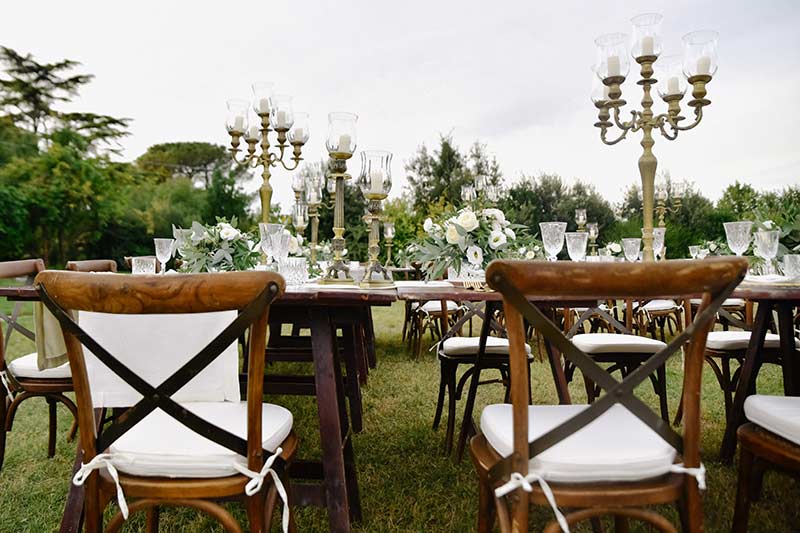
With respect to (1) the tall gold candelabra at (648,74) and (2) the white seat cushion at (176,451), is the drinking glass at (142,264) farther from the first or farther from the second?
(1) the tall gold candelabra at (648,74)

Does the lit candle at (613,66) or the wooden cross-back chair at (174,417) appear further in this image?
the lit candle at (613,66)

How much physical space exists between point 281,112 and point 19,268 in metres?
1.41

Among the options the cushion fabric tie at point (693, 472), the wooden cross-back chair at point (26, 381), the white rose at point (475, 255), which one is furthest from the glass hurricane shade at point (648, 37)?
the wooden cross-back chair at point (26, 381)

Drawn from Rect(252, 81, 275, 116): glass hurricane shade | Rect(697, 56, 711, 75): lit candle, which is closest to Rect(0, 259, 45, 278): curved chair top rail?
Rect(252, 81, 275, 116): glass hurricane shade

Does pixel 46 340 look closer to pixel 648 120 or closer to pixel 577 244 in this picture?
pixel 577 244

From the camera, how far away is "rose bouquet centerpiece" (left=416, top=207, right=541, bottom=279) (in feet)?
7.20

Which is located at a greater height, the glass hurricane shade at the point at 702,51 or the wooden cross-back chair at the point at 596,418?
the glass hurricane shade at the point at 702,51

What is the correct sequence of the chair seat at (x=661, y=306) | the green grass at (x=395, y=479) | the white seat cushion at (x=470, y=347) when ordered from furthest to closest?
the chair seat at (x=661, y=306) → the white seat cushion at (x=470, y=347) → the green grass at (x=395, y=479)

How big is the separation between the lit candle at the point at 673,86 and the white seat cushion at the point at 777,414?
1685 mm

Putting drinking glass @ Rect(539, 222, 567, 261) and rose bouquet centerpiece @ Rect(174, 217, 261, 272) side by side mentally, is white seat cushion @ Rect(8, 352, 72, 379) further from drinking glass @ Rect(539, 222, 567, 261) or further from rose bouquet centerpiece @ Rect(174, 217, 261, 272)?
drinking glass @ Rect(539, 222, 567, 261)

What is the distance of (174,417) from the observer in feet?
3.21

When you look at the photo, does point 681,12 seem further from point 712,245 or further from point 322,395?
point 322,395

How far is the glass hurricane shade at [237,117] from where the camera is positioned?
2723 millimetres

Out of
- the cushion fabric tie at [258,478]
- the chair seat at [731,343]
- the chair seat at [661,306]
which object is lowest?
the chair seat at [661,306]
